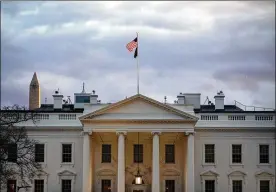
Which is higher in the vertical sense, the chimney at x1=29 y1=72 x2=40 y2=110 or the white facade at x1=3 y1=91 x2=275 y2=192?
the chimney at x1=29 y1=72 x2=40 y2=110

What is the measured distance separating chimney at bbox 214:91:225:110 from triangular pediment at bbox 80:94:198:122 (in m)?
7.12

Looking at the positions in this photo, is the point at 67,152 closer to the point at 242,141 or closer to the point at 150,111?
the point at 150,111

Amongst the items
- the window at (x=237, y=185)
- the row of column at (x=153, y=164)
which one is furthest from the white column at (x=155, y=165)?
the window at (x=237, y=185)

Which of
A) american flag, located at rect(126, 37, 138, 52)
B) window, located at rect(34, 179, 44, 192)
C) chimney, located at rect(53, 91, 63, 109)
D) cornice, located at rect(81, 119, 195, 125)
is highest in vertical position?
american flag, located at rect(126, 37, 138, 52)

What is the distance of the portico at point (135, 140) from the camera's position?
145 ft

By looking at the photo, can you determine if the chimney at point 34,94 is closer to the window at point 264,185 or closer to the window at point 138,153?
the window at point 138,153

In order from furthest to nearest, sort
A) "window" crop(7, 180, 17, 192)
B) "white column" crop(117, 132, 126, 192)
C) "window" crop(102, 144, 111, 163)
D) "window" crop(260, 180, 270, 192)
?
"window" crop(102, 144, 111, 163) → "window" crop(260, 180, 270, 192) → "window" crop(7, 180, 17, 192) → "white column" crop(117, 132, 126, 192)

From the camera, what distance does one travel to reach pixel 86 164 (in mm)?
44344

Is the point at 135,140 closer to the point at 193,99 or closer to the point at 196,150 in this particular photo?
the point at 196,150

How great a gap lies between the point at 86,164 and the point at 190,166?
6997 mm

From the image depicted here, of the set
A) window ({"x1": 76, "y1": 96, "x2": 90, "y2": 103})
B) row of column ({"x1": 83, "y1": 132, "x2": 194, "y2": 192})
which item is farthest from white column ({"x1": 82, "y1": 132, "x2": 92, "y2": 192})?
window ({"x1": 76, "y1": 96, "x2": 90, "y2": 103})

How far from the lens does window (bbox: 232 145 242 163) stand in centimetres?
4697

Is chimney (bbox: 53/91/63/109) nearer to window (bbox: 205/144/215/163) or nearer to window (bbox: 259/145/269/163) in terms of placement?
window (bbox: 205/144/215/163)

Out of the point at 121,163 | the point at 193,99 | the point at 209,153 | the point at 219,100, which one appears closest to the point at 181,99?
the point at 193,99
